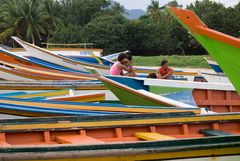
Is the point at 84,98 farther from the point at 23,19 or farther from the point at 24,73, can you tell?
the point at 23,19

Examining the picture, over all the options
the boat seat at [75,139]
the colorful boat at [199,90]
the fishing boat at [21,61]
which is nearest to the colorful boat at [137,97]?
the colorful boat at [199,90]

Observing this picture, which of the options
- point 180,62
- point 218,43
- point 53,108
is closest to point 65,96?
point 53,108

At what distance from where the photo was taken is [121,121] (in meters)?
4.34

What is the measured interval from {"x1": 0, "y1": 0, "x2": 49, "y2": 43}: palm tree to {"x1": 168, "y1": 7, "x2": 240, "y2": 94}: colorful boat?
→ 104ft

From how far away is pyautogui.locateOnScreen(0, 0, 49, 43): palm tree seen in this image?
35406 mm

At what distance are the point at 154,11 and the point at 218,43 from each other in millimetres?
39765

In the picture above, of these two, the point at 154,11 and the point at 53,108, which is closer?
the point at 53,108

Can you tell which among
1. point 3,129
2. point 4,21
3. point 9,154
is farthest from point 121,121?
point 4,21

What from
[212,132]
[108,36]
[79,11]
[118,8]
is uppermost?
[118,8]

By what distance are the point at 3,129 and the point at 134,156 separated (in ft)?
3.90

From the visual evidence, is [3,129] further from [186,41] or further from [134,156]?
[186,41]

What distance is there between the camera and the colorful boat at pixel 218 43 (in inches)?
156

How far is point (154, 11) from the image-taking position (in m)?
43.2

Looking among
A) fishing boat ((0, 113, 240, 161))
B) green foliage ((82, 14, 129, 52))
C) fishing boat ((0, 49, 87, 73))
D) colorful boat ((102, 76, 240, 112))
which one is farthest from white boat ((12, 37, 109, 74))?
green foliage ((82, 14, 129, 52))
